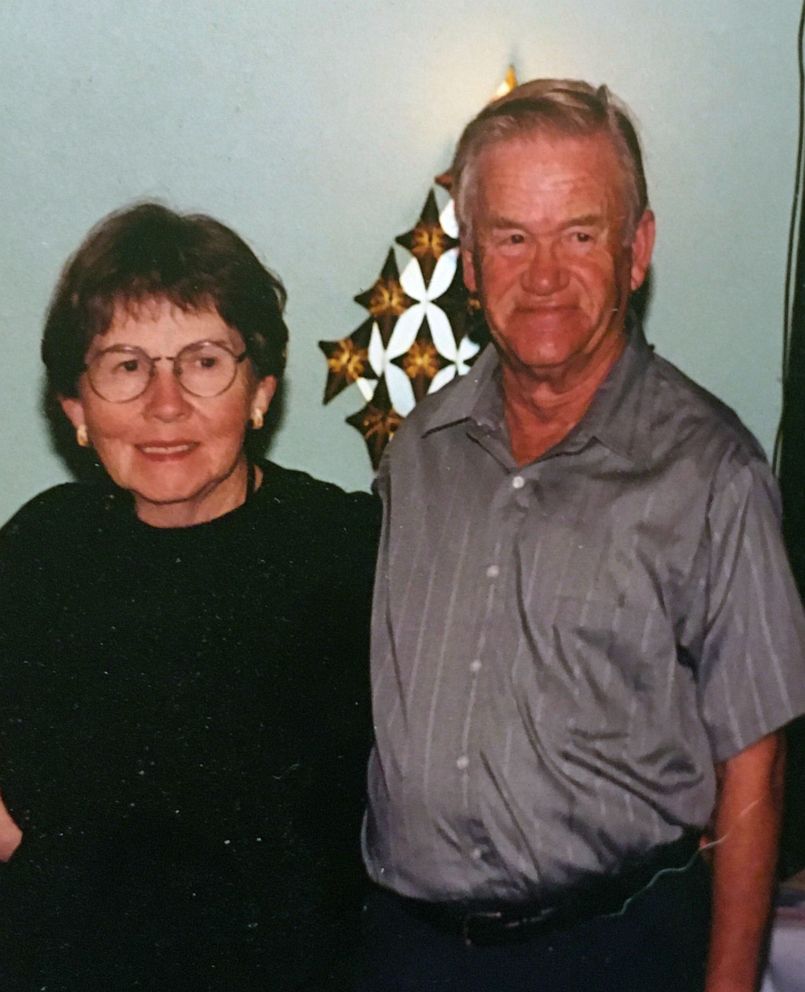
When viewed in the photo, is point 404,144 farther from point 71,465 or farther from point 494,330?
point 71,465

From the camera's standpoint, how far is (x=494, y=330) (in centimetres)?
135

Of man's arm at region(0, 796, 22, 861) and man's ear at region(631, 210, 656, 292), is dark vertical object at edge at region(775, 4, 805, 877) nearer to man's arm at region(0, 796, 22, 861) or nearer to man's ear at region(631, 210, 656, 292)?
man's ear at region(631, 210, 656, 292)

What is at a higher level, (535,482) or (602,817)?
(535,482)

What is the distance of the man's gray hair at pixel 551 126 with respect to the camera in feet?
4.29

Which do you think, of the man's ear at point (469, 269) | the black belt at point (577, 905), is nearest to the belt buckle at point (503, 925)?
the black belt at point (577, 905)

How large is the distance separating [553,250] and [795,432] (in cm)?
47

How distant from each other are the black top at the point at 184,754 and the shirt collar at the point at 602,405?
0.65 feet

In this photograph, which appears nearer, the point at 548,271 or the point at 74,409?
the point at 548,271

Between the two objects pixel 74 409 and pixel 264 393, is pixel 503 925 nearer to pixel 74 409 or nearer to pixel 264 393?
pixel 264 393

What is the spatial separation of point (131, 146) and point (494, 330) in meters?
0.52

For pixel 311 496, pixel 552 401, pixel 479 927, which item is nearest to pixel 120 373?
pixel 311 496

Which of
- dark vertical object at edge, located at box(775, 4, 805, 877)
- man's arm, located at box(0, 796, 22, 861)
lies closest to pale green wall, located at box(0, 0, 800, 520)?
dark vertical object at edge, located at box(775, 4, 805, 877)

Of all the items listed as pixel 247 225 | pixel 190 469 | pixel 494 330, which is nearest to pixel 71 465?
pixel 190 469

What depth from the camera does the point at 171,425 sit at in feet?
4.61
